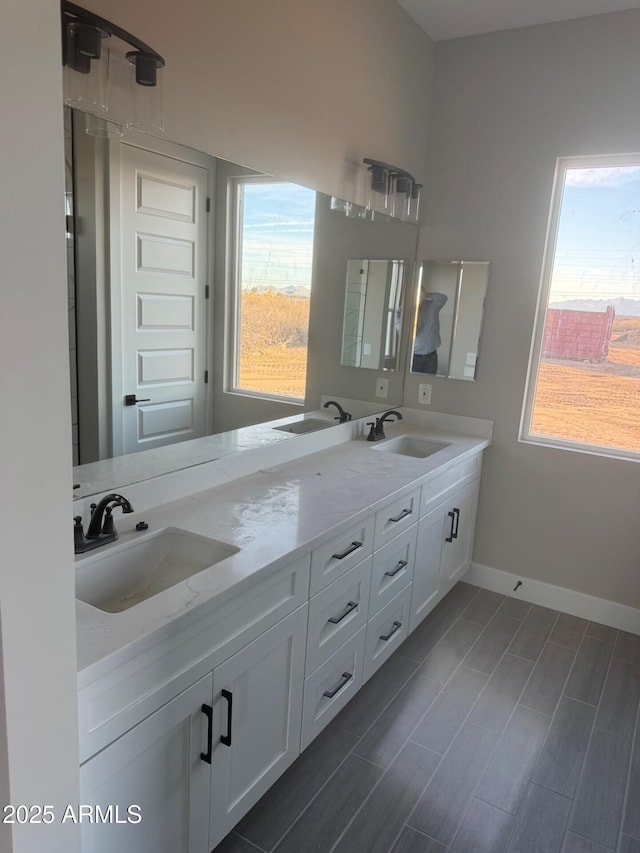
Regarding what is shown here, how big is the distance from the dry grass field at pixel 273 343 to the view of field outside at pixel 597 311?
1.38 m

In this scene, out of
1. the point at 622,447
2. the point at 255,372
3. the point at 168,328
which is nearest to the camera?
the point at 168,328

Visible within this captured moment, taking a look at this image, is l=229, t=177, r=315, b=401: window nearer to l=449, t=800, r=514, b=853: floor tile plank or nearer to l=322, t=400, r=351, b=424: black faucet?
l=322, t=400, r=351, b=424: black faucet

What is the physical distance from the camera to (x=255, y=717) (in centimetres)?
161

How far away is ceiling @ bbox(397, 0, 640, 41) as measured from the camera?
2646 millimetres

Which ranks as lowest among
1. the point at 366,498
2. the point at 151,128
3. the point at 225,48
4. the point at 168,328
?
the point at 366,498

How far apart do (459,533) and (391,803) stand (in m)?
1.53

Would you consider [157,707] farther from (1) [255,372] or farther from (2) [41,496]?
(1) [255,372]

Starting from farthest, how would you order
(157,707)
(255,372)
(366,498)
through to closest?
(255,372) → (366,498) → (157,707)

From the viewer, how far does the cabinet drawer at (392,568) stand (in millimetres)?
2227

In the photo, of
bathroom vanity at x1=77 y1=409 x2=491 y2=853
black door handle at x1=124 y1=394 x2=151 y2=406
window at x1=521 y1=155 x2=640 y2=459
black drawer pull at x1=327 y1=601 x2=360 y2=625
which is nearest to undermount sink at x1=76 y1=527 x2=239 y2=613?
bathroom vanity at x1=77 y1=409 x2=491 y2=853

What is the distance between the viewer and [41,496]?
2.83 feet

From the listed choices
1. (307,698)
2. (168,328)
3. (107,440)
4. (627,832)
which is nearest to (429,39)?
(168,328)

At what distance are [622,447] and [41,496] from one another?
2.90 m

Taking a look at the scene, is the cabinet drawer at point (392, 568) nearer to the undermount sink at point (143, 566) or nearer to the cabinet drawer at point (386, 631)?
the cabinet drawer at point (386, 631)
